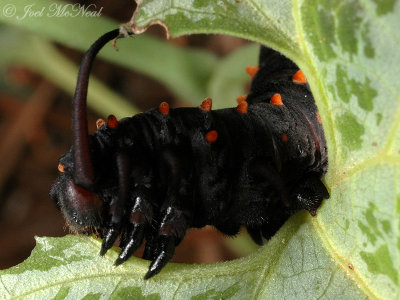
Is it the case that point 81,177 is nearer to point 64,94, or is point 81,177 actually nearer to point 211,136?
point 211,136

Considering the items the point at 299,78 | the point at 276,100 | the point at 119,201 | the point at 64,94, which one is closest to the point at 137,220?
the point at 119,201

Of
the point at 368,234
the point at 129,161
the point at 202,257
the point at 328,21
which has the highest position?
the point at 328,21

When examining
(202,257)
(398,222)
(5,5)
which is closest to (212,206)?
(398,222)

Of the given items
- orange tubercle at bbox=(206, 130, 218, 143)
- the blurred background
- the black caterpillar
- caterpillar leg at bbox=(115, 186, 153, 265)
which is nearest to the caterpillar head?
the black caterpillar

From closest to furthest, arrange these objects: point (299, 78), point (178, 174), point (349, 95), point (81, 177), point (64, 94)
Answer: point (349, 95)
point (81, 177)
point (178, 174)
point (299, 78)
point (64, 94)

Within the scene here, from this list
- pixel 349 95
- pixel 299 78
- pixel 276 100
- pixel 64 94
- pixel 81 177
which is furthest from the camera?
pixel 64 94

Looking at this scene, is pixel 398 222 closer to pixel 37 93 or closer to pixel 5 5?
pixel 5 5
